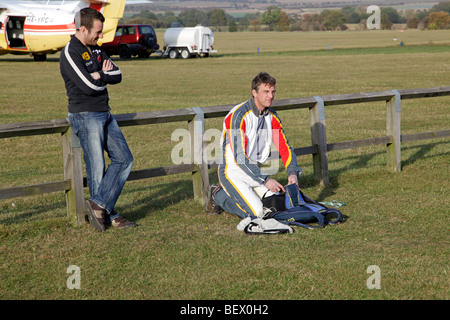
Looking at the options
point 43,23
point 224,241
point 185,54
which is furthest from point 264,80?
point 185,54

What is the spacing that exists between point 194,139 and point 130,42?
1483 inches

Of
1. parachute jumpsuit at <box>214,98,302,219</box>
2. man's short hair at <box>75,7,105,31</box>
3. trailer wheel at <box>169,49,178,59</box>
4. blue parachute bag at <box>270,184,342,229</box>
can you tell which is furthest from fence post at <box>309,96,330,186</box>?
trailer wheel at <box>169,49,178,59</box>

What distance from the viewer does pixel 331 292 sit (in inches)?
185

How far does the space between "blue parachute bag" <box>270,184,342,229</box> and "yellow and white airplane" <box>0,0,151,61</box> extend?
28661mm

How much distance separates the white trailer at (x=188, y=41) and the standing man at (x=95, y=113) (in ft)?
125

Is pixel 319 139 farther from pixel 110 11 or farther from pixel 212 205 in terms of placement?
pixel 110 11

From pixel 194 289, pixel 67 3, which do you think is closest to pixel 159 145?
pixel 194 289

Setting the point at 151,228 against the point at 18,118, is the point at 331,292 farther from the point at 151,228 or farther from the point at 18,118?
the point at 18,118

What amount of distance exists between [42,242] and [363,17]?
185534mm

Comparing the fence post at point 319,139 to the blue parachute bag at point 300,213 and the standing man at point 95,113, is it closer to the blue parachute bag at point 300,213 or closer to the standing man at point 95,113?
the blue parachute bag at point 300,213

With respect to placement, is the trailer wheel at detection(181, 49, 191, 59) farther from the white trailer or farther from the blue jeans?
the blue jeans

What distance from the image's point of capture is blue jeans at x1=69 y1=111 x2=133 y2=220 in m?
6.12

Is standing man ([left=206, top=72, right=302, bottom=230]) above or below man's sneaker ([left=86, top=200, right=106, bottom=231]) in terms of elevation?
above

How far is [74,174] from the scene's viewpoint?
6.38 meters
